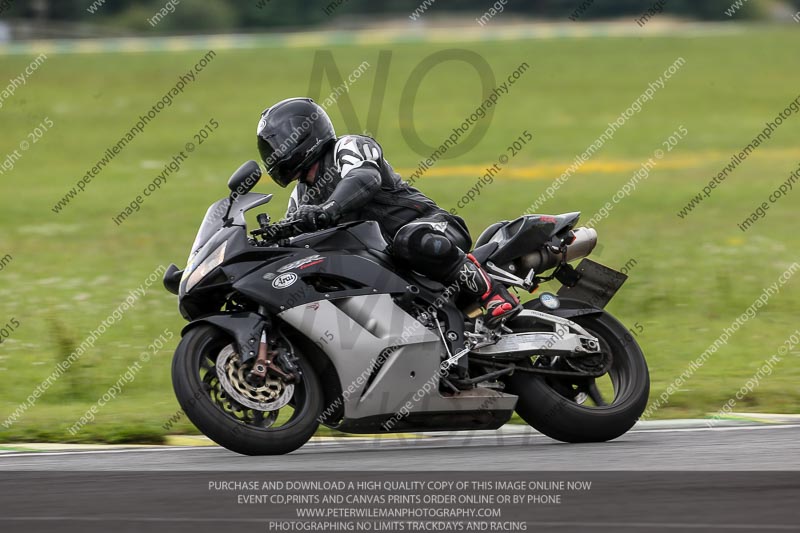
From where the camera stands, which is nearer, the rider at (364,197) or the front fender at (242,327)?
the front fender at (242,327)

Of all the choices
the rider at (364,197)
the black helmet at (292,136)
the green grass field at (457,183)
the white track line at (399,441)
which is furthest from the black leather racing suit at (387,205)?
the green grass field at (457,183)

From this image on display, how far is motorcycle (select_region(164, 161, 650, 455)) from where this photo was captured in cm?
620

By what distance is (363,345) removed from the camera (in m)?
6.45

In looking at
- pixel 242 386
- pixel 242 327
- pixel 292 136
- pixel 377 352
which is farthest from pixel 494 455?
pixel 292 136

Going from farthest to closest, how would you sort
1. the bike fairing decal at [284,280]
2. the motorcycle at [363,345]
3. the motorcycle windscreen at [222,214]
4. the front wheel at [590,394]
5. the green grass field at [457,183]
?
the green grass field at [457,183] < the front wheel at [590,394] < the motorcycle windscreen at [222,214] < the bike fairing decal at [284,280] < the motorcycle at [363,345]

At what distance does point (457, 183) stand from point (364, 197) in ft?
61.1

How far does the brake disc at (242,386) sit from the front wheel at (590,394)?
53.6 inches

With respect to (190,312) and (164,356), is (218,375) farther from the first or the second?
(164,356)

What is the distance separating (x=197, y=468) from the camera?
606cm

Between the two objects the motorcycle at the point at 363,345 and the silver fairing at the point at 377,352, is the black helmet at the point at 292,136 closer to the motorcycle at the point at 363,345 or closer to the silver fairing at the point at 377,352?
the motorcycle at the point at 363,345

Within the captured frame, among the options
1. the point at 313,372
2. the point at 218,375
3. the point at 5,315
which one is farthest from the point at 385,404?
the point at 5,315

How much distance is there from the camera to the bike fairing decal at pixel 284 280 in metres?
6.36

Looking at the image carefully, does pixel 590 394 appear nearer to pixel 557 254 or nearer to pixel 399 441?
pixel 557 254

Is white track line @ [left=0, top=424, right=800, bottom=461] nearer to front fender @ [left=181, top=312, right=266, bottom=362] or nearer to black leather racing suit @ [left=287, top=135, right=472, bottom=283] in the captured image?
front fender @ [left=181, top=312, right=266, bottom=362]
